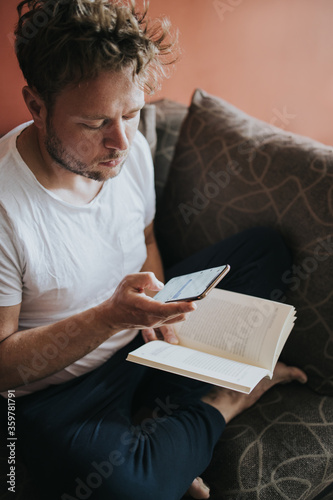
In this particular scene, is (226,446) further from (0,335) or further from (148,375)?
(0,335)

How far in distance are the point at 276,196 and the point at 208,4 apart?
84 centimetres

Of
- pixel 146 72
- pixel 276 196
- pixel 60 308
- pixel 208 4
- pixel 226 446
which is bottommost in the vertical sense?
pixel 226 446

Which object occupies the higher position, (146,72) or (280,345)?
(146,72)

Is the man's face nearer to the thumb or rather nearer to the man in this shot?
the man

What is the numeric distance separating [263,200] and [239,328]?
392 millimetres

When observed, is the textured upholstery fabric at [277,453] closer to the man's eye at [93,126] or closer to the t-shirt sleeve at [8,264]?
the t-shirt sleeve at [8,264]

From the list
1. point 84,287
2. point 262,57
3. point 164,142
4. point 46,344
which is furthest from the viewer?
point 262,57

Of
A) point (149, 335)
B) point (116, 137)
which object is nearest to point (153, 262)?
point (149, 335)

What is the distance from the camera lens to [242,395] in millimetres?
1083

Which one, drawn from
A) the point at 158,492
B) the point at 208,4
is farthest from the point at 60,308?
the point at 208,4

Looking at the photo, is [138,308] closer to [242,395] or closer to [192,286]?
[192,286]

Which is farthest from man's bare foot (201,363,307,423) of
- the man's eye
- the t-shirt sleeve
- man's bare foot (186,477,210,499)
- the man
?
the man's eye

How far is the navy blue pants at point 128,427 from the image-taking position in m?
0.84

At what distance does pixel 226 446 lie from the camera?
992 millimetres
